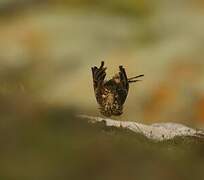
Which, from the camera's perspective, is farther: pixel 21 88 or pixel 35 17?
pixel 35 17

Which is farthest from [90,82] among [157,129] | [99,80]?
[157,129]

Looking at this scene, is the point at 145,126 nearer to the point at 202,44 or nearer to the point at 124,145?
the point at 124,145

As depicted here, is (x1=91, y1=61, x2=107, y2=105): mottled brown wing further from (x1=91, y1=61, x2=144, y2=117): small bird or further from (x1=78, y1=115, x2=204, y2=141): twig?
(x1=78, y1=115, x2=204, y2=141): twig

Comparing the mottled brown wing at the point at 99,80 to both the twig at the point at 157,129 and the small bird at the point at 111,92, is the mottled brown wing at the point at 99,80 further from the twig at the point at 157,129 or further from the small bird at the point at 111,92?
the twig at the point at 157,129

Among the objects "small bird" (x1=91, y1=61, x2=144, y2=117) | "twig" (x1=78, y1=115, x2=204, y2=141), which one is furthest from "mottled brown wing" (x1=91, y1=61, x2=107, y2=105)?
"twig" (x1=78, y1=115, x2=204, y2=141)

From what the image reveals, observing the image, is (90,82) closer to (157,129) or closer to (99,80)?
(99,80)

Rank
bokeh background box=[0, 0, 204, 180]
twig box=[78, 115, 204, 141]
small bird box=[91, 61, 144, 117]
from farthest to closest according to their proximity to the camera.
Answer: small bird box=[91, 61, 144, 117] < twig box=[78, 115, 204, 141] < bokeh background box=[0, 0, 204, 180]

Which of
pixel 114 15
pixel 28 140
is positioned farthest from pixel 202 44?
pixel 28 140
